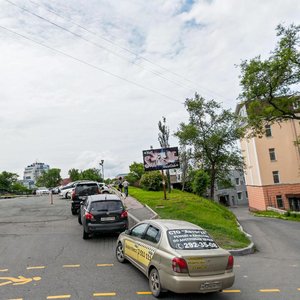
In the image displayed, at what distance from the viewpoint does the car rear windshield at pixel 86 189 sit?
1816 centimetres

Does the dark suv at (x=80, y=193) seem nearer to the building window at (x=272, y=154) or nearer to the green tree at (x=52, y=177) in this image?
the building window at (x=272, y=154)

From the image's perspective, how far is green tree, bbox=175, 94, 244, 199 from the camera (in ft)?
105

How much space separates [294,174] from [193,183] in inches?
648

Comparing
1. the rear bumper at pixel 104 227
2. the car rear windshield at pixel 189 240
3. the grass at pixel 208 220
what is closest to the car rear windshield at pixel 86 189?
the grass at pixel 208 220

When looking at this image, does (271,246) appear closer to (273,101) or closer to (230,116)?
(273,101)

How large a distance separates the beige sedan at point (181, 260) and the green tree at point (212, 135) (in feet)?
82.2

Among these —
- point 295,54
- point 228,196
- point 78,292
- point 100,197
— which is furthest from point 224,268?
point 228,196

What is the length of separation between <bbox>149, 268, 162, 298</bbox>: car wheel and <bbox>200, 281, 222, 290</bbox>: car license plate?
89cm

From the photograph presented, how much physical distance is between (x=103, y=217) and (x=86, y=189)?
7.04 meters

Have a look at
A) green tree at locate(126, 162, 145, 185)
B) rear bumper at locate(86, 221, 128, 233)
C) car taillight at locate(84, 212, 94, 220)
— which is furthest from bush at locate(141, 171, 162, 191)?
car taillight at locate(84, 212, 94, 220)

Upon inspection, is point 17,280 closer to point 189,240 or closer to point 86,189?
point 189,240

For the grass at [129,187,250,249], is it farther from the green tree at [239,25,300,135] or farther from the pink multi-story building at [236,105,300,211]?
the pink multi-story building at [236,105,300,211]

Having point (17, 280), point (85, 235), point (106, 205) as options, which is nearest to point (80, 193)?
point (85, 235)

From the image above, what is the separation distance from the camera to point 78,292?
662cm
